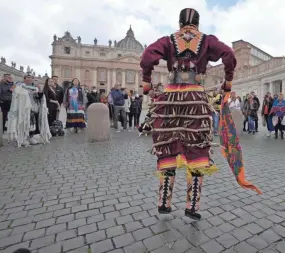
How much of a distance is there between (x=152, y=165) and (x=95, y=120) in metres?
3.78

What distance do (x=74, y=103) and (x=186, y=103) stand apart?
27.4 feet

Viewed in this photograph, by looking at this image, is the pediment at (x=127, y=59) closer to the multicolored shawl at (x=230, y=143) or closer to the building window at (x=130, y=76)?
the building window at (x=130, y=76)

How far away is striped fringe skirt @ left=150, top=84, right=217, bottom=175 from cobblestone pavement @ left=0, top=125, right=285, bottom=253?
25.0 inches

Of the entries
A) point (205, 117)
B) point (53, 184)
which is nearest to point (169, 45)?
point (205, 117)

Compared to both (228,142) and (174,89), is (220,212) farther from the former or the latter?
(174,89)

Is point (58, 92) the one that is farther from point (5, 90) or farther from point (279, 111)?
point (279, 111)

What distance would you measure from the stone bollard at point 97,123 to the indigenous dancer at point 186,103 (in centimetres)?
581

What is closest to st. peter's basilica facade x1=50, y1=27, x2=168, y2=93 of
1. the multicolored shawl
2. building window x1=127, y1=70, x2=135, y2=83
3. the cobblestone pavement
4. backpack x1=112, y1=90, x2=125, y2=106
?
building window x1=127, y1=70, x2=135, y2=83

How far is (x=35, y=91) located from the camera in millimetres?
7367

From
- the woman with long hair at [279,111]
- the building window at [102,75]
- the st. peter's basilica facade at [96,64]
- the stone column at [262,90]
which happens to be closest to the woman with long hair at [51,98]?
the woman with long hair at [279,111]

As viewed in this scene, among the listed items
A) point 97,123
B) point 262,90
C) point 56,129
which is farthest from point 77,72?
point 97,123

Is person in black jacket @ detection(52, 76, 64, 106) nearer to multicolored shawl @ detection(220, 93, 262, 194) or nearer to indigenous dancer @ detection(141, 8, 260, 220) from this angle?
indigenous dancer @ detection(141, 8, 260, 220)

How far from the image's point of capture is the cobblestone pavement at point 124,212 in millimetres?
2189

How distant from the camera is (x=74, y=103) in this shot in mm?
10047
